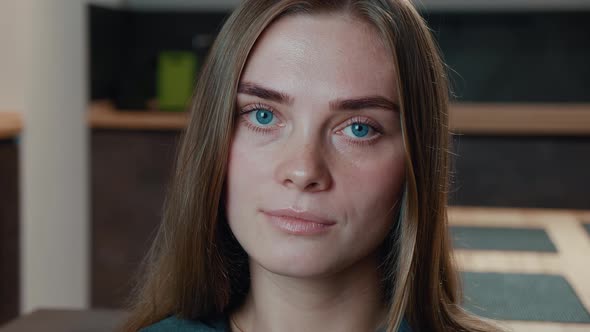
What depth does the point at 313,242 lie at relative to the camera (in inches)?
37.6

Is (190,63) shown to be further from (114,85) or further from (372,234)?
(372,234)

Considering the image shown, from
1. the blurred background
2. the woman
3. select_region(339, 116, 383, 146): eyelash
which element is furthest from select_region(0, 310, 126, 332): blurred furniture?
the blurred background

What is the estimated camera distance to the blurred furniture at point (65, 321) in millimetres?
1362

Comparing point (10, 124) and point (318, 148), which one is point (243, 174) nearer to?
point (318, 148)

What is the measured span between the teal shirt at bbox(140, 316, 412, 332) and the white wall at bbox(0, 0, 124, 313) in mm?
2137

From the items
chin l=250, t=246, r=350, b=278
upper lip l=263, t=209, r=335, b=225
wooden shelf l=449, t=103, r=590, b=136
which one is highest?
upper lip l=263, t=209, r=335, b=225

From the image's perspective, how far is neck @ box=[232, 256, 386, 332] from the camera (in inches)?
40.8

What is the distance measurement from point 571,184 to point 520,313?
222cm

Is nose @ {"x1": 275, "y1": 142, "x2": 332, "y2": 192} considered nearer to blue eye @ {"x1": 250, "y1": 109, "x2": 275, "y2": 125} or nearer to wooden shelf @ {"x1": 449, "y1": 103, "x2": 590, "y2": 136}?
blue eye @ {"x1": 250, "y1": 109, "x2": 275, "y2": 125}

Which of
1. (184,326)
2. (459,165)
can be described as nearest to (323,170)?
(184,326)

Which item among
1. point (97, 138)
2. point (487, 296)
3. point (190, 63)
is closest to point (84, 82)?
point (97, 138)

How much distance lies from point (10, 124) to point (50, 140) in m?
0.36

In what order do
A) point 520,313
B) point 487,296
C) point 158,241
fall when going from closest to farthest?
point 158,241
point 520,313
point 487,296

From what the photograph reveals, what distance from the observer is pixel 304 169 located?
93 cm
